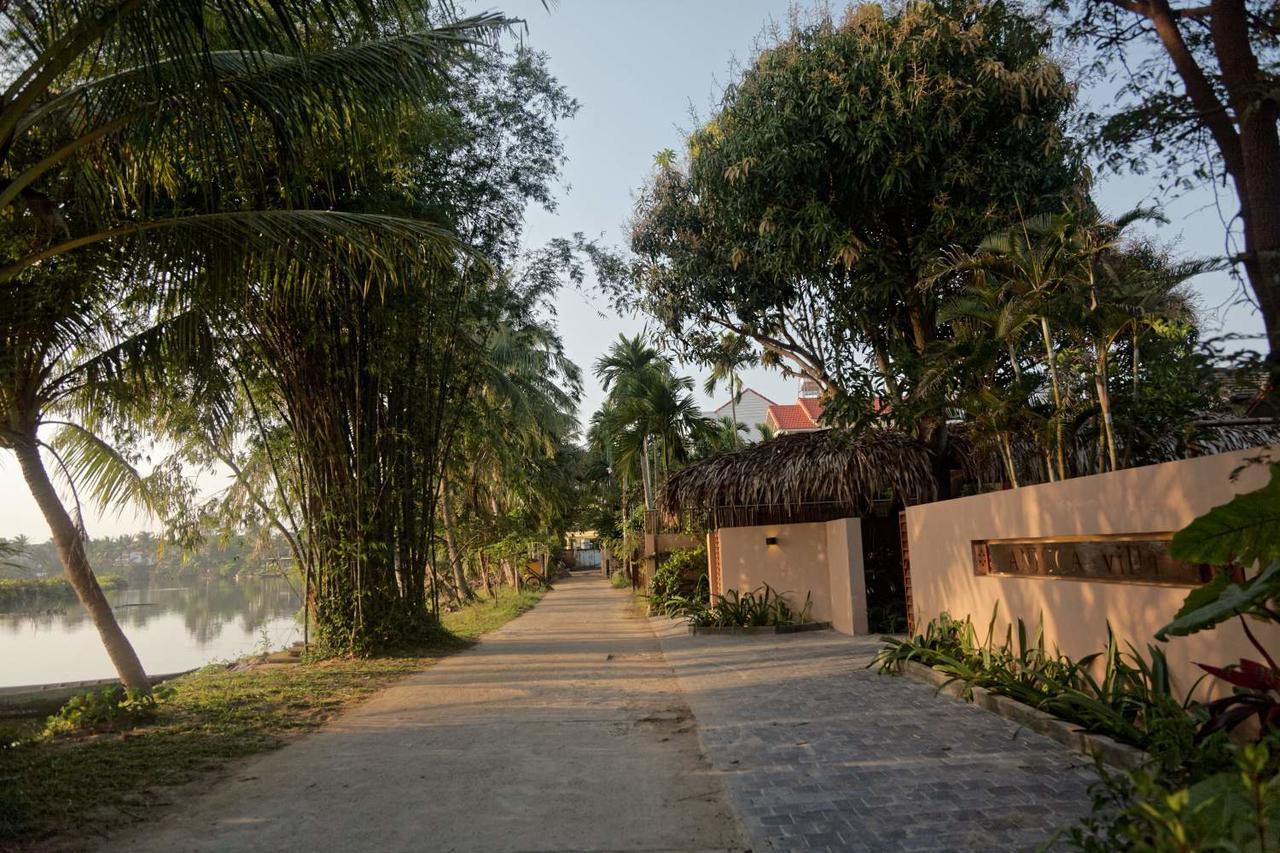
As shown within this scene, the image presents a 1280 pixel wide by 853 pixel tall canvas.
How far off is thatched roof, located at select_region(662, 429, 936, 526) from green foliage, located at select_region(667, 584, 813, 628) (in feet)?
4.36

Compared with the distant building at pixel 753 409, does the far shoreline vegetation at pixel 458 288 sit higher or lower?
lower

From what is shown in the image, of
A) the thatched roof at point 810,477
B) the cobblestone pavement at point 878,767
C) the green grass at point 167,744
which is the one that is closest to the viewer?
the cobblestone pavement at point 878,767

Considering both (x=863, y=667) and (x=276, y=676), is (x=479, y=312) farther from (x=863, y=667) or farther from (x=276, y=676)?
(x=863, y=667)

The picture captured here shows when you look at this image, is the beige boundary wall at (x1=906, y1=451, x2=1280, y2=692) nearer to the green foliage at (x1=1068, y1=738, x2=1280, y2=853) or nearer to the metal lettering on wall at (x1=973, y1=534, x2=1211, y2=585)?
the metal lettering on wall at (x1=973, y1=534, x2=1211, y2=585)

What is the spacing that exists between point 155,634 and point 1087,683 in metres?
28.6

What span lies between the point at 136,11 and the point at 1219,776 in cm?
545

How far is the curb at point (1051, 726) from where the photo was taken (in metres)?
4.75

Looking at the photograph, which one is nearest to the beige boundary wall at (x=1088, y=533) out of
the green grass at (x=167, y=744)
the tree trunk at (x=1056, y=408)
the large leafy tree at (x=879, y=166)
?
the tree trunk at (x=1056, y=408)

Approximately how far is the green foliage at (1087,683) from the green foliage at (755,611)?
5.38 meters

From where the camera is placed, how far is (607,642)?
1414 cm

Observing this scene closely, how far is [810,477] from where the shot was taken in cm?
1279

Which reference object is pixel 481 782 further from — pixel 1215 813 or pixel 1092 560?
pixel 1092 560

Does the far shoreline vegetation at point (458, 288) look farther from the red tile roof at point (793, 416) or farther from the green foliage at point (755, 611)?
the red tile roof at point (793, 416)

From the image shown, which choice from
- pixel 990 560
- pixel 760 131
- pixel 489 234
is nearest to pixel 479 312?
pixel 489 234
